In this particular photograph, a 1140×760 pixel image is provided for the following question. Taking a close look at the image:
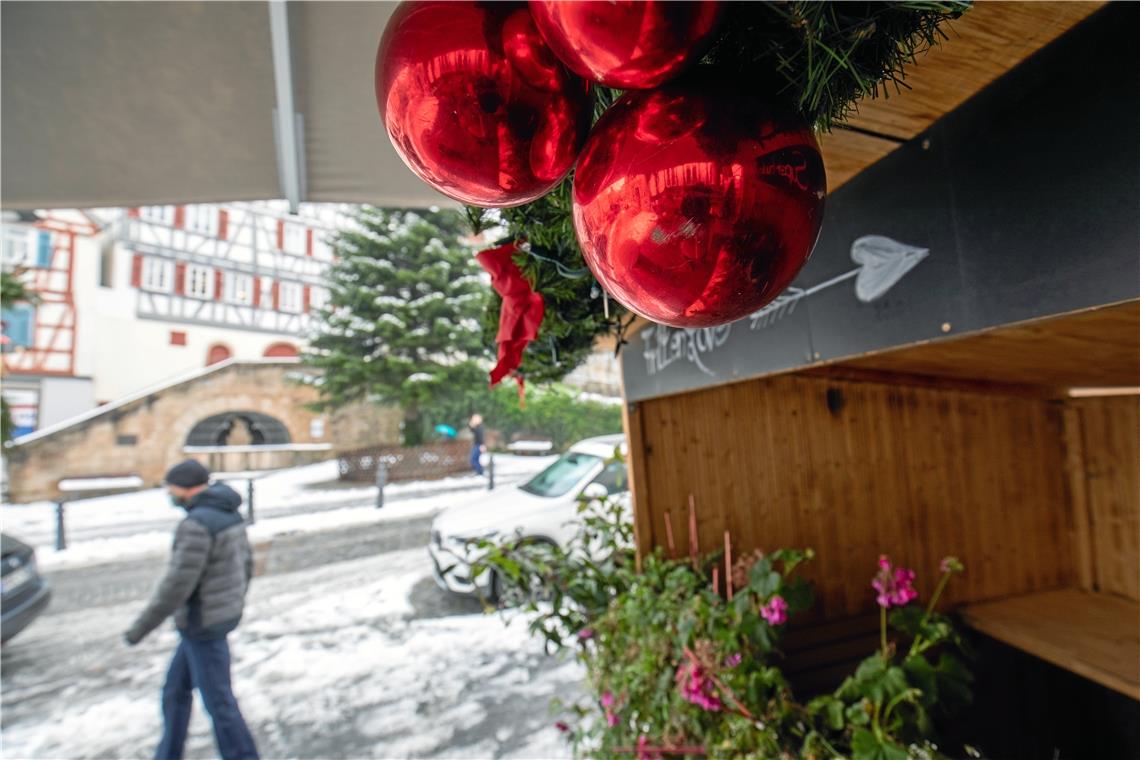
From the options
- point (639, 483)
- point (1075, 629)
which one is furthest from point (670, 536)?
point (1075, 629)

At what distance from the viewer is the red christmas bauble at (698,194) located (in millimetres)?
443

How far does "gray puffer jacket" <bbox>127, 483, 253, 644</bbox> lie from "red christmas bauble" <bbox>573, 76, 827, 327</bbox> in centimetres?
328

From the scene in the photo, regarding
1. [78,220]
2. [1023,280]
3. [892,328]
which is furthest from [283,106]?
[78,220]

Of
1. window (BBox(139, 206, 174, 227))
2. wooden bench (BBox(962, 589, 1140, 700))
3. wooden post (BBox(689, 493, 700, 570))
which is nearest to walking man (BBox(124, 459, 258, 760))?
wooden post (BBox(689, 493, 700, 570))

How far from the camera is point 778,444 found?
9.64 ft

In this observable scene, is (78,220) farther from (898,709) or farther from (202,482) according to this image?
(898,709)

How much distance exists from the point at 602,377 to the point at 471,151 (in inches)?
762

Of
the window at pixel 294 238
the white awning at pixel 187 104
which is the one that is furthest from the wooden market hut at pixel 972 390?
the window at pixel 294 238

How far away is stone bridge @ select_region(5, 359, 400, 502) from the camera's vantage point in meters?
12.6

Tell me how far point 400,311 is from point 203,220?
11.7m

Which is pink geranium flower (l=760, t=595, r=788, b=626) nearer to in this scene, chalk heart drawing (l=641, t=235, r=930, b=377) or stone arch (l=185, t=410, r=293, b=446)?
chalk heart drawing (l=641, t=235, r=930, b=377)

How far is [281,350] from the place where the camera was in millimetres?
21516

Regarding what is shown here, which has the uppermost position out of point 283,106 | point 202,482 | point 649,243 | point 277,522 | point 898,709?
point 283,106

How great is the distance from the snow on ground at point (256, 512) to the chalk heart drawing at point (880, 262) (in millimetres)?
6631
